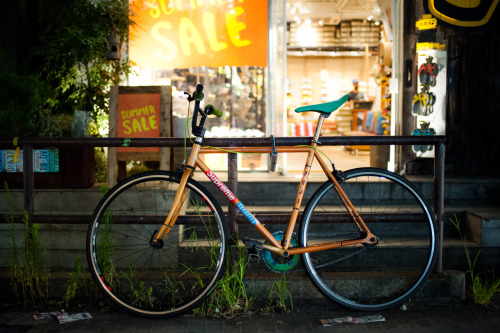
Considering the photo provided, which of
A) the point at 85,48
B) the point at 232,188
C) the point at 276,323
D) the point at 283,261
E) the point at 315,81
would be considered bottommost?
the point at 276,323

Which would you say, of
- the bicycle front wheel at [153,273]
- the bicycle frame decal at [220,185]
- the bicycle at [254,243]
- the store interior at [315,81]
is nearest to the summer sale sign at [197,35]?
the store interior at [315,81]

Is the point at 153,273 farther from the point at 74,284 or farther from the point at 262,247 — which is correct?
the point at 262,247

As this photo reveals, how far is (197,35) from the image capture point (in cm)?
710

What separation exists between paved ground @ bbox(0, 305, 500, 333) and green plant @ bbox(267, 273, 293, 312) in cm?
8

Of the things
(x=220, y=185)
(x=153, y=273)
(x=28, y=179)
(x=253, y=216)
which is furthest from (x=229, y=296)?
(x=28, y=179)

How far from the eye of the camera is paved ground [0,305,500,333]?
3.42 metres

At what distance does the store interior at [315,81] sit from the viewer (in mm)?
7359

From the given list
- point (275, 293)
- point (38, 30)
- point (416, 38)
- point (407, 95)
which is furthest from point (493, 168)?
point (38, 30)

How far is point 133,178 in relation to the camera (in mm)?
3547

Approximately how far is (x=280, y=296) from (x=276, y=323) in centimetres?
24

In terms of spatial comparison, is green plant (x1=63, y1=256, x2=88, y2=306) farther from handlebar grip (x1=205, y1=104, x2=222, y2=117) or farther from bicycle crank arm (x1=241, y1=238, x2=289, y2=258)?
handlebar grip (x1=205, y1=104, x2=222, y2=117)

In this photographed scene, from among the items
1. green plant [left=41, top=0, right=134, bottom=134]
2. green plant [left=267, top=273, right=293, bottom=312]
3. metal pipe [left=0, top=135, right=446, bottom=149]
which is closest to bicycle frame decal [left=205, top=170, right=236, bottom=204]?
metal pipe [left=0, top=135, right=446, bottom=149]

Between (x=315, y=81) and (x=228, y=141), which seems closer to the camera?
(x=228, y=141)

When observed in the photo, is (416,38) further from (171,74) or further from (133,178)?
(133,178)
